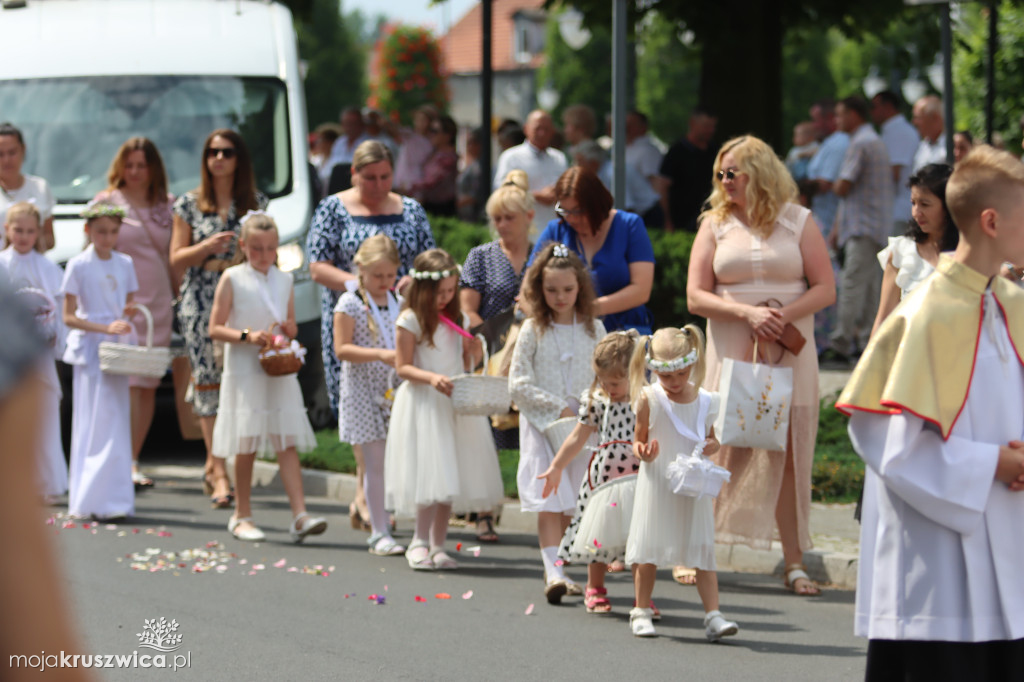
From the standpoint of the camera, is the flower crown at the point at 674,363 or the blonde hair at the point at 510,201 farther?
the blonde hair at the point at 510,201

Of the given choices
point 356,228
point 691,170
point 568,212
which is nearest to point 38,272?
point 356,228

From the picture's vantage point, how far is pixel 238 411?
8422 millimetres

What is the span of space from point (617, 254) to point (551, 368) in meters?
0.93

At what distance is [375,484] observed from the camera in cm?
816

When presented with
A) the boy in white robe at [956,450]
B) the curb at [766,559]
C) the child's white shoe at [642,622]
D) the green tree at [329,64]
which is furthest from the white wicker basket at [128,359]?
the green tree at [329,64]

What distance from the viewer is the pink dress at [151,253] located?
10.0m

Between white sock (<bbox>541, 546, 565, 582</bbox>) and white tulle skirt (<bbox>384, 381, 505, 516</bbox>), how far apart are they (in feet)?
2.35

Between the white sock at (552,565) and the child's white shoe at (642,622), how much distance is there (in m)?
0.68

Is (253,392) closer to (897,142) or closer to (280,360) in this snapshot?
(280,360)

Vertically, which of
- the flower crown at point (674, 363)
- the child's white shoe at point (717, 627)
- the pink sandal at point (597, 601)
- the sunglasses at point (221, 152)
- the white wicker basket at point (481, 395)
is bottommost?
the pink sandal at point (597, 601)

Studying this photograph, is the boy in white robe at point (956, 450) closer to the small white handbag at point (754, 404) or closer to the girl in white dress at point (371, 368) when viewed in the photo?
the small white handbag at point (754, 404)

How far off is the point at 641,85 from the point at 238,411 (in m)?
81.0

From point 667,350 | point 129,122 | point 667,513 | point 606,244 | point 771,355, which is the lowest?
point 667,513

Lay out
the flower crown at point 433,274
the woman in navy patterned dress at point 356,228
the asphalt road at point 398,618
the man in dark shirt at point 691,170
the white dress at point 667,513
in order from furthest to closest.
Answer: the man in dark shirt at point 691,170 < the woman in navy patterned dress at point 356,228 < the flower crown at point 433,274 < the white dress at point 667,513 < the asphalt road at point 398,618
